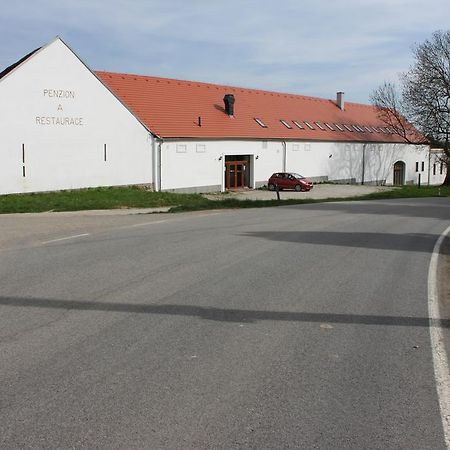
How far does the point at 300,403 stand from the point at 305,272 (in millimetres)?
5410

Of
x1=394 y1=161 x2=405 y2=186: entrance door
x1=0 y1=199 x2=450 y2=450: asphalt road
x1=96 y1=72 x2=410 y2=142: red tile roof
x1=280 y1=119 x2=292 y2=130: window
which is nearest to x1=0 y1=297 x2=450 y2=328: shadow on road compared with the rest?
x1=0 y1=199 x2=450 y2=450: asphalt road

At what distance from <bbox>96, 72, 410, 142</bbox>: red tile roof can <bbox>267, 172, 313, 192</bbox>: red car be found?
333 cm

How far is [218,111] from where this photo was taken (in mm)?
45969

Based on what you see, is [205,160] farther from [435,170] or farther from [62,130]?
[435,170]

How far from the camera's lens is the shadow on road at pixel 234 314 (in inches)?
265

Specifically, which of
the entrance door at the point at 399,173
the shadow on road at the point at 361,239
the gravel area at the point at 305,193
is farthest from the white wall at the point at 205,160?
the entrance door at the point at 399,173

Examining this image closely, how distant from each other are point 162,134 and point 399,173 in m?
38.2

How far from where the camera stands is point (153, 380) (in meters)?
4.78

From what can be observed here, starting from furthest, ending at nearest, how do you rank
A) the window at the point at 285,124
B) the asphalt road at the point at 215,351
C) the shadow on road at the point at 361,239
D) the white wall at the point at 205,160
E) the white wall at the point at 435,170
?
the white wall at the point at 435,170, the window at the point at 285,124, the white wall at the point at 205,160, the shadow on road at the point at 361,239, the asphalt road at the point at 215,351

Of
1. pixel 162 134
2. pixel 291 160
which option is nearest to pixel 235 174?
pixel 291 160

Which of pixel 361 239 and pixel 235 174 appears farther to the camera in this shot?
pixel 235 174

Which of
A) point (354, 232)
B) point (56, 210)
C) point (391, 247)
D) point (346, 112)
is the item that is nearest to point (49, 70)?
point (56, 210)

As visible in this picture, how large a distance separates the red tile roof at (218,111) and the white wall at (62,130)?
83.6 inches

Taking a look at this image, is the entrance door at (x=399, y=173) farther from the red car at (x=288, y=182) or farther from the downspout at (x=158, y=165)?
the downspout at (x=158, y=165)
